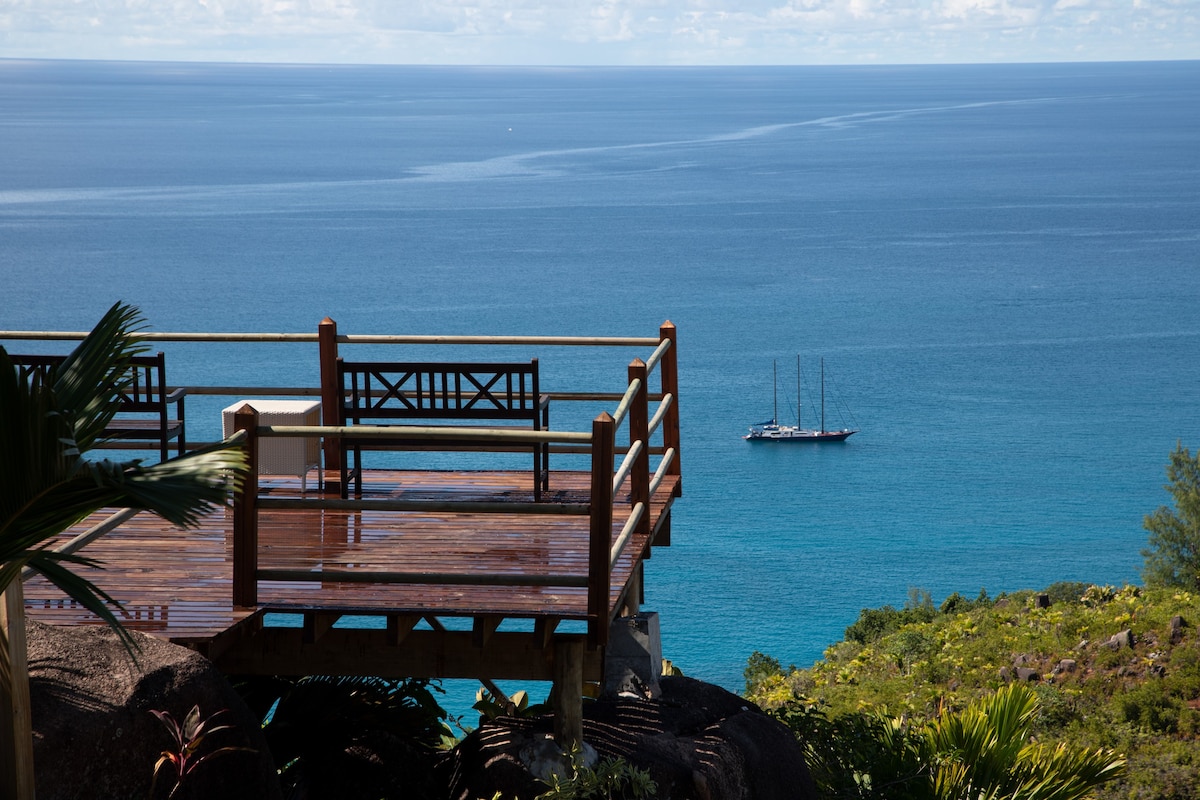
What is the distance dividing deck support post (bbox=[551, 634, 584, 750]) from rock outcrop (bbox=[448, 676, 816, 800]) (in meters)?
0.12

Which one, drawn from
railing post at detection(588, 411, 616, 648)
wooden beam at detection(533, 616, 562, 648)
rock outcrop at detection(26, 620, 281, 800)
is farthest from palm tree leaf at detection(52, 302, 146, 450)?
wooden beam at detection(533, 616, 562, 648)

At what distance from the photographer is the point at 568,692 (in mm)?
5641

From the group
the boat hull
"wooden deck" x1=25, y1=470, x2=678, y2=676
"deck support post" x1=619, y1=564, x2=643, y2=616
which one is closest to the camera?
"wooden deck" x1=25, y1=470, x2=678, y2=676

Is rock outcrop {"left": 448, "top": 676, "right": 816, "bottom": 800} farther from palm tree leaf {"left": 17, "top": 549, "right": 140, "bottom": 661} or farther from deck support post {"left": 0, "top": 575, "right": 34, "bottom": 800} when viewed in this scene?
palm tree leaf {"left": 17, "top": 549, "right": 140, "bottom": 661}

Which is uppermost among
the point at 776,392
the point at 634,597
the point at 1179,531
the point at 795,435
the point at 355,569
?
the point at 776,392

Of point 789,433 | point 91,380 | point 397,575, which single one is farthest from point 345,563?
point 789,433

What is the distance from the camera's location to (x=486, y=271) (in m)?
96.0

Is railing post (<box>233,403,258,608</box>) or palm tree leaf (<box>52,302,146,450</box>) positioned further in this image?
railing post (<box>233,403,258,608</box>)

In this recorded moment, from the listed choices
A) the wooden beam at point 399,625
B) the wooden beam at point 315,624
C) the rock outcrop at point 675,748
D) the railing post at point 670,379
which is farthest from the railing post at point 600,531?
the railing post at point 670,379

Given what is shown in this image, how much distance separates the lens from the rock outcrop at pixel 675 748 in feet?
18.7

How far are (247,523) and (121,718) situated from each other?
3.91 feet

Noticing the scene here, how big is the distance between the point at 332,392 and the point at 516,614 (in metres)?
2.97

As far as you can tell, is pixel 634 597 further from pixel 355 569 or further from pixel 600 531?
pixel 600 531

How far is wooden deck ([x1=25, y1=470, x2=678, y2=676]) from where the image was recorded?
549 cm
